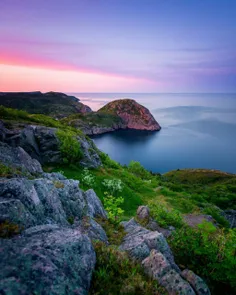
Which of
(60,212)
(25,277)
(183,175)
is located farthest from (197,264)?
(183,175)

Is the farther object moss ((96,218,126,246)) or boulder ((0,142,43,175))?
boulder ((0,142,43,175))

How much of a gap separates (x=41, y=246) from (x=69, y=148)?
25.8 metres

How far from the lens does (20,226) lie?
7.12 m

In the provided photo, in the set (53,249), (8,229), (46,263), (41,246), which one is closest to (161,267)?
(53,249)

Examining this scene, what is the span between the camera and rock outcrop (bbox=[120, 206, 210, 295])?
715 centimetres

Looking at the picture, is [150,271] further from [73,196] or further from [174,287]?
[73,196]

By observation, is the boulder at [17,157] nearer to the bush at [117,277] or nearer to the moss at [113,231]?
the moss at [113,231]

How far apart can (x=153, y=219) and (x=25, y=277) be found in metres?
11.7

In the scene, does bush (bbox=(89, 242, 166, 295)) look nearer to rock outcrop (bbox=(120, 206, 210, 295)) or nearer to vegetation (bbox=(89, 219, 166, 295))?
vegetation (bbox=(89, 219, 166, 295))

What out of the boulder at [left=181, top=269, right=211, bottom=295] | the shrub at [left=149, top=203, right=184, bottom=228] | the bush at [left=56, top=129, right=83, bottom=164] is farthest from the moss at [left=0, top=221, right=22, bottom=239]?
the bush at [left=56, top=129, right=83, bottom=164]

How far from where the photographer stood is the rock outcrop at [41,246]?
17.5ft

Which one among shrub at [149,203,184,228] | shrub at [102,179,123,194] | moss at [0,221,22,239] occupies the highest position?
moss at [0,221,22,239]

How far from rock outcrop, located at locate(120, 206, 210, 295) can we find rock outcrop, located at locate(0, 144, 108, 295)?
188cm

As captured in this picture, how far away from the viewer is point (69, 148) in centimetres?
3153
